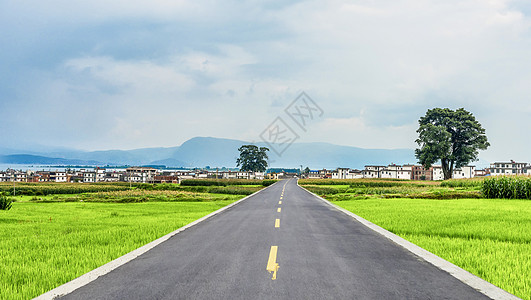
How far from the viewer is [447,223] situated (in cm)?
1208

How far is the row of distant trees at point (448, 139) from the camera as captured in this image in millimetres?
68062

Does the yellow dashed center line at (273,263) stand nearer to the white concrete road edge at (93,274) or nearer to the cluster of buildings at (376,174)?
the white concrete road edge at (93,274)

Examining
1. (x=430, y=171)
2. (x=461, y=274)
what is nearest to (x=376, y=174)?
(x=430, y=171)

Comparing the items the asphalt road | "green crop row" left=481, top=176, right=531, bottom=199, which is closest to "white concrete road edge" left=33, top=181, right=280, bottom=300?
the asphalt road

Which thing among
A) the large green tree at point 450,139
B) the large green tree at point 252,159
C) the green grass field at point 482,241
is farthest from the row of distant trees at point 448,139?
the large green tree at point 252,159

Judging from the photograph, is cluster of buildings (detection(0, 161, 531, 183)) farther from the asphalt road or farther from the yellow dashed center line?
the yellow dashed center line

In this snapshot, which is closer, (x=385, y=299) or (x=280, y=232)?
(x=385, y=299)

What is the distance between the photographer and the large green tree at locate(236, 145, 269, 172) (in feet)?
548

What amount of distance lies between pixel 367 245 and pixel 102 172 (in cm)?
21136

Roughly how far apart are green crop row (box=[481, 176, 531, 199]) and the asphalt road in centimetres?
2237

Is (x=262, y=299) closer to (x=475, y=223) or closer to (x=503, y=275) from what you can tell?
(x=503, y=275)

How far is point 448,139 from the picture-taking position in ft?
225

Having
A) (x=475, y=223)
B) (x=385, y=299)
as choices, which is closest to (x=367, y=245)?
(x=385, y=299)

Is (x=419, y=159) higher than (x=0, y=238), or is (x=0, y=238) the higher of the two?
(x=419, y=159)
